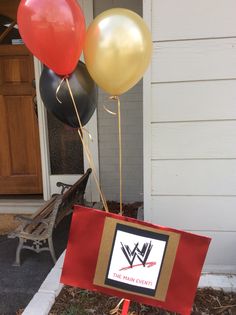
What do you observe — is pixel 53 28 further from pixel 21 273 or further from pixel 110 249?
pixel 21 273

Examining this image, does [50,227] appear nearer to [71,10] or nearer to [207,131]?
[207,131]

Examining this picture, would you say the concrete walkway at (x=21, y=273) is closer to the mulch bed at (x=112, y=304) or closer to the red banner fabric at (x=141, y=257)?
the mulch bed at (x=112, y=304)

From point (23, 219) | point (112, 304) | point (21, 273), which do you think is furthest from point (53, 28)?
point (21, 273)

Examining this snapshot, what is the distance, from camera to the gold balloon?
4.42 feet

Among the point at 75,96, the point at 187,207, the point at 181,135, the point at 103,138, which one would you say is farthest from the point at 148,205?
the point at 103,138

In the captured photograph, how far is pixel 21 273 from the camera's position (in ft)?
8.41

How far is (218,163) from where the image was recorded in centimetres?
199

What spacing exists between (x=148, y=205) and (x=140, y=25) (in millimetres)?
1157

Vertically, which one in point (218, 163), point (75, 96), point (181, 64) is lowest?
point (218, 163)

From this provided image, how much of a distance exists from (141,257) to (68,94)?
2.81 ft

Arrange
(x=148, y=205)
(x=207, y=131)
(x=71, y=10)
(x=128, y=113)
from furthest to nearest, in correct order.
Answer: (x=128, y=113) < (x=148, y=205) < (x=207, y=131) < (x=71, y=10)

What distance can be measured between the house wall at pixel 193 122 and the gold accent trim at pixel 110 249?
0.73m

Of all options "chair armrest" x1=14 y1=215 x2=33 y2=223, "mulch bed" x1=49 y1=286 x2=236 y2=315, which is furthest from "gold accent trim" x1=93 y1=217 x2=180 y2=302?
"chair armrest" x1=14 y1=215 x2=33 y2=223

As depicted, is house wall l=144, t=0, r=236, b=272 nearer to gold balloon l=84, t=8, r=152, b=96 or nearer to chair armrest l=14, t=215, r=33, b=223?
gold balloon l=84, t=8, r=152, b=96
